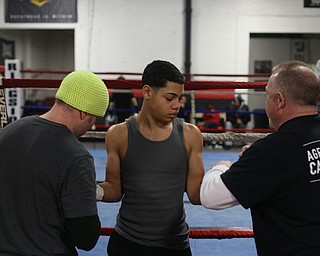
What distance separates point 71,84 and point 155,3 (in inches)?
293

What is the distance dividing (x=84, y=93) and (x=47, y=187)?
0.91ft

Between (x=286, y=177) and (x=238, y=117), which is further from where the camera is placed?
(x=238, y=117)

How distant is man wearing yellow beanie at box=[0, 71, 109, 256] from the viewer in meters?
1.17

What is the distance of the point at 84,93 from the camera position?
124 cm

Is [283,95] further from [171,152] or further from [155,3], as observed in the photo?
[155,3]

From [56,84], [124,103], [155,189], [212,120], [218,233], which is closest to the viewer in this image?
[155,189]

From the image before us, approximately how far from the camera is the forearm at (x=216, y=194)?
1.30 m

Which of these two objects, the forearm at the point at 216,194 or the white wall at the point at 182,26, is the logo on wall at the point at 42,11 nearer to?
the white wall at the point at 182,26

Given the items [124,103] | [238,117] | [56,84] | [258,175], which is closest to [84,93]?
[258,175]

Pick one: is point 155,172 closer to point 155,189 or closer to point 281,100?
point 155,189

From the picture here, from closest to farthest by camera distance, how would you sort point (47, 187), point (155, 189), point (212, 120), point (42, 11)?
point (47, 187)
point (155, 189)
point (212, 120)
point (42, 11)

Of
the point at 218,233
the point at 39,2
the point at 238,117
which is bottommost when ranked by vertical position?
the point at 218,233

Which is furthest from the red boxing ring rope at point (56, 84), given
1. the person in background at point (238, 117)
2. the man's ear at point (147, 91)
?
the person in background at point (238, 117)

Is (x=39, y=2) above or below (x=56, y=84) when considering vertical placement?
above
